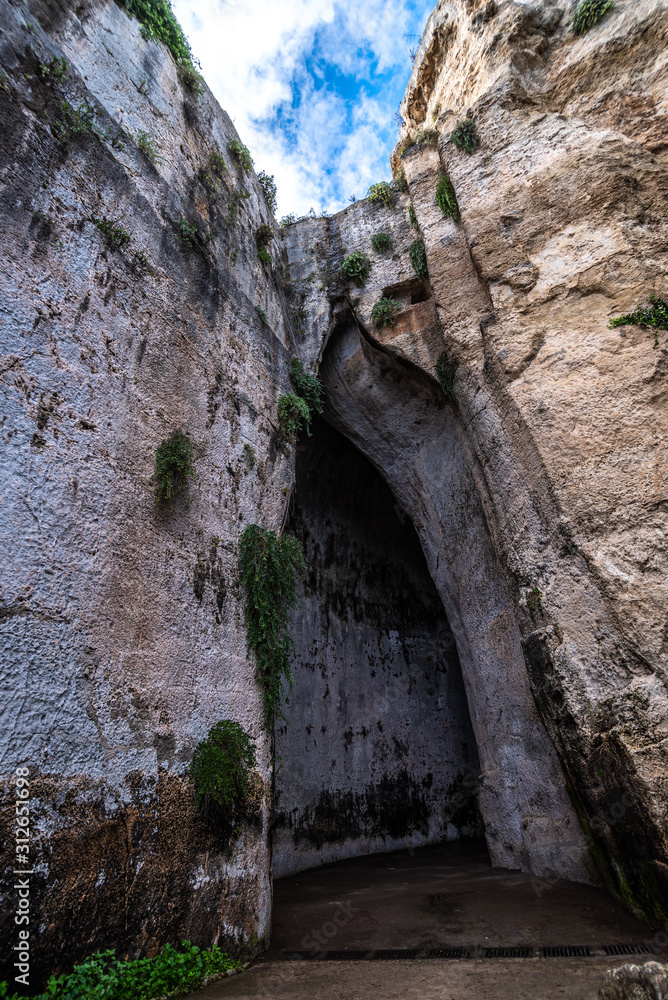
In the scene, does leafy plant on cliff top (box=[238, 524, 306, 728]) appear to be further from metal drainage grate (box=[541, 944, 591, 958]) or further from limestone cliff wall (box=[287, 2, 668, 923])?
metal drainage grate (box=[541, 944, 591, 958])

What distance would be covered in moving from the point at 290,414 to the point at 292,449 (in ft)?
1.79

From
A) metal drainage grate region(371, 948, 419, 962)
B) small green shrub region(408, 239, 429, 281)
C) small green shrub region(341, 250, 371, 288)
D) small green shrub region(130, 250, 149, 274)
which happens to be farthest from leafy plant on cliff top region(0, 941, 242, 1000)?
small green shrub region(341, 250, 371, 288)

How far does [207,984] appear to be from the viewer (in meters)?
4.25

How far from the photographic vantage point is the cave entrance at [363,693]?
31.0 ft

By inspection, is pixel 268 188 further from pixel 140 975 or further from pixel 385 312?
pixel 140 975

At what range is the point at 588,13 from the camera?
7301 mm

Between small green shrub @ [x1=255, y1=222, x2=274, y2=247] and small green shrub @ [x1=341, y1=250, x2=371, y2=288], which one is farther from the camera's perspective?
small green shrub @ [x1=341, y1=250, x2=371, y2=288]

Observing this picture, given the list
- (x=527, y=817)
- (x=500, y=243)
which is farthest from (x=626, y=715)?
(x=500, y=243)

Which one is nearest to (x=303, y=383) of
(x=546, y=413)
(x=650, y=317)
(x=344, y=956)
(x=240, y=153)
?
(x=240, y=153)

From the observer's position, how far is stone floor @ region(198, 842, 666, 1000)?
3865 mm

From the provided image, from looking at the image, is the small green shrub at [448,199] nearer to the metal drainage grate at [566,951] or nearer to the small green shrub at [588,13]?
the small green shrub at [588,13]

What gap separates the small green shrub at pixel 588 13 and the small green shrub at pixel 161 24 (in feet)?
18.1

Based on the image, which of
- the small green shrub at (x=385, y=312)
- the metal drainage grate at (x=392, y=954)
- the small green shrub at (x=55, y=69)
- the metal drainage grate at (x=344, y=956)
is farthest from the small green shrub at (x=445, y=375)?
the metal drainage grate at (x=344, y=956)

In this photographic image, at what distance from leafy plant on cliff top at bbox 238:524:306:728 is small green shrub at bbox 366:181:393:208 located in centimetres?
752
